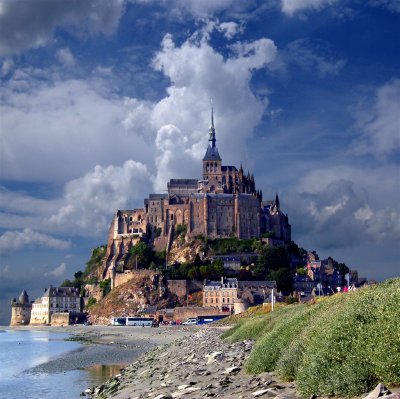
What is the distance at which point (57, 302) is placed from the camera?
12050cm

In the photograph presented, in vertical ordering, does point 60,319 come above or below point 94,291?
below

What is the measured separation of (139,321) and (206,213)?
28.2 m

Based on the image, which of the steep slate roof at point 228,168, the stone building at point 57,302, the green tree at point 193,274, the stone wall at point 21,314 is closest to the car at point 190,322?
the green tree at point 193,274

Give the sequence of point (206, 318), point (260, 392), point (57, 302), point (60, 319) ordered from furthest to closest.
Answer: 1. point (57, 302)
2. point (60, 319)
3. point (206, 318)
4. point (260, 392)

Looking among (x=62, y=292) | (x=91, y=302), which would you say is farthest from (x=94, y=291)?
(x=62, y=292)

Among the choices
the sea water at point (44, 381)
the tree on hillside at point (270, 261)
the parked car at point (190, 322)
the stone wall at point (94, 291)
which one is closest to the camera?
the sea water at point (44, 381)

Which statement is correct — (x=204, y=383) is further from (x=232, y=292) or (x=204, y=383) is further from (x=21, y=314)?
(x=21, y=314)

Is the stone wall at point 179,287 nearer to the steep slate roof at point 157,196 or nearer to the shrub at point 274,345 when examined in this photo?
the steep slate roof at point 157,196

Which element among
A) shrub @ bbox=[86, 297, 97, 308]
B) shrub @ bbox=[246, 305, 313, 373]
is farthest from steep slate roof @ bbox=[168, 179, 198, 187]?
shrub @ bbox=[246, 305, 313, 373]

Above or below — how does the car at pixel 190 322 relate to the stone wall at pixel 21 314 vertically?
below

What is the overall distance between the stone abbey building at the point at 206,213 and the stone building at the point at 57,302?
827 centimetres

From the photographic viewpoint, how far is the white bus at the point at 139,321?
9274cm

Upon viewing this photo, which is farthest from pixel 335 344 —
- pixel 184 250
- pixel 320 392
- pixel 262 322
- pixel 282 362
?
pixel 184 250

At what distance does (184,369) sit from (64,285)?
115852 mm
